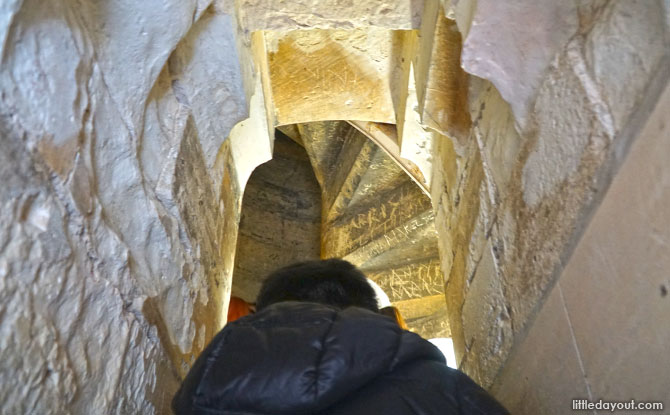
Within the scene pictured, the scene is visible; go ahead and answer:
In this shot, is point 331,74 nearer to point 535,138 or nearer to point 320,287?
point 535,138

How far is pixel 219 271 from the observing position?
2.05 metres

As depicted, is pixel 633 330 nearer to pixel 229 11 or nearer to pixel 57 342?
pixel 57 342

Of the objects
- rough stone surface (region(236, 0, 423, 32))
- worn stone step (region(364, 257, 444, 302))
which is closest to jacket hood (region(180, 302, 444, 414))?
rough stone surface (region(236, 0, 423, 32))

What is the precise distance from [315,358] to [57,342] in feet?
1.25

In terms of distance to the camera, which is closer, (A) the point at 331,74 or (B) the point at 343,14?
(B) the point at 343,14

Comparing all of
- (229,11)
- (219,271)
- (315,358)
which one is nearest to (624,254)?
(315,358)

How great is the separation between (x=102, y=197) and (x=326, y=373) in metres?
0.55

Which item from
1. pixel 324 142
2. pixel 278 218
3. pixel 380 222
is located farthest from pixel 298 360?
pixel 278 218

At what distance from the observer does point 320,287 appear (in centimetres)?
119

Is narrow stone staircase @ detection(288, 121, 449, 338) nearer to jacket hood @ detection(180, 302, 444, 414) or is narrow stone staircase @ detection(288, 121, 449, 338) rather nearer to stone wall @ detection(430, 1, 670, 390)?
stone wall @ detection(430, 1, 670, 390)

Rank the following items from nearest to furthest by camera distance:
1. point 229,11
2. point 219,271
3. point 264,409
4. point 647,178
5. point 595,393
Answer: point 264,409 < point 647,178 < point 595,393 < point 229,11 < point 219,271

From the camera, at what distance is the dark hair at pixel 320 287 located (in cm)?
117

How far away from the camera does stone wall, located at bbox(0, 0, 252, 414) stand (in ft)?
2.59

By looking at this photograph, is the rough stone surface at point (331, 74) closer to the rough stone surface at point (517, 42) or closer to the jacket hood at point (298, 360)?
the rough stone surface at point (517, 42)
